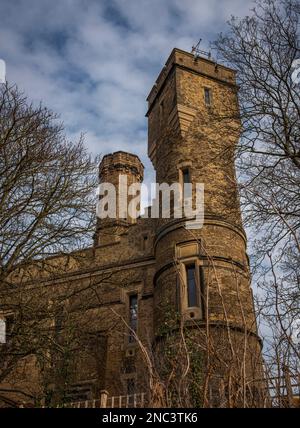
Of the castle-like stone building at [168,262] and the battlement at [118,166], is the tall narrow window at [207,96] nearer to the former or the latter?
the castle-like stone building at [168,262]

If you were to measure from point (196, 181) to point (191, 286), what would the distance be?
3.22 metres

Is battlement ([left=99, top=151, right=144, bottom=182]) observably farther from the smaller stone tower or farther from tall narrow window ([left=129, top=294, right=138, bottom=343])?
tall narrow window ([left=129, top=294, right=138, bottom=343])

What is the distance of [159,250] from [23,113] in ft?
20.1

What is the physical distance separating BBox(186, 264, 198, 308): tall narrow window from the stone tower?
0.09 ft

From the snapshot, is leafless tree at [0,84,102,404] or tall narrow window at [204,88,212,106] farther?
tall narrow window at [204,88,212,106]

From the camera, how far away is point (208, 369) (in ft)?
12.3

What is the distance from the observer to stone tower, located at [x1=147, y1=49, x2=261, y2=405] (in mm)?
11711

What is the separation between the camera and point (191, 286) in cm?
1295

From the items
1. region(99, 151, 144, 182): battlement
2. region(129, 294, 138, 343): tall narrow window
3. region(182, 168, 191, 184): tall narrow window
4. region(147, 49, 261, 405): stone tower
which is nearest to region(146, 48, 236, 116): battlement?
region(147, 49, 261, 405): stone tower

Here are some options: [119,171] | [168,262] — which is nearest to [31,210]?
[168,262]

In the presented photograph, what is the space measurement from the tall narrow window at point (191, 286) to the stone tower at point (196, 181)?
0.03 m

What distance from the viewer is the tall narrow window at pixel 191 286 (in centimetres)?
1260
